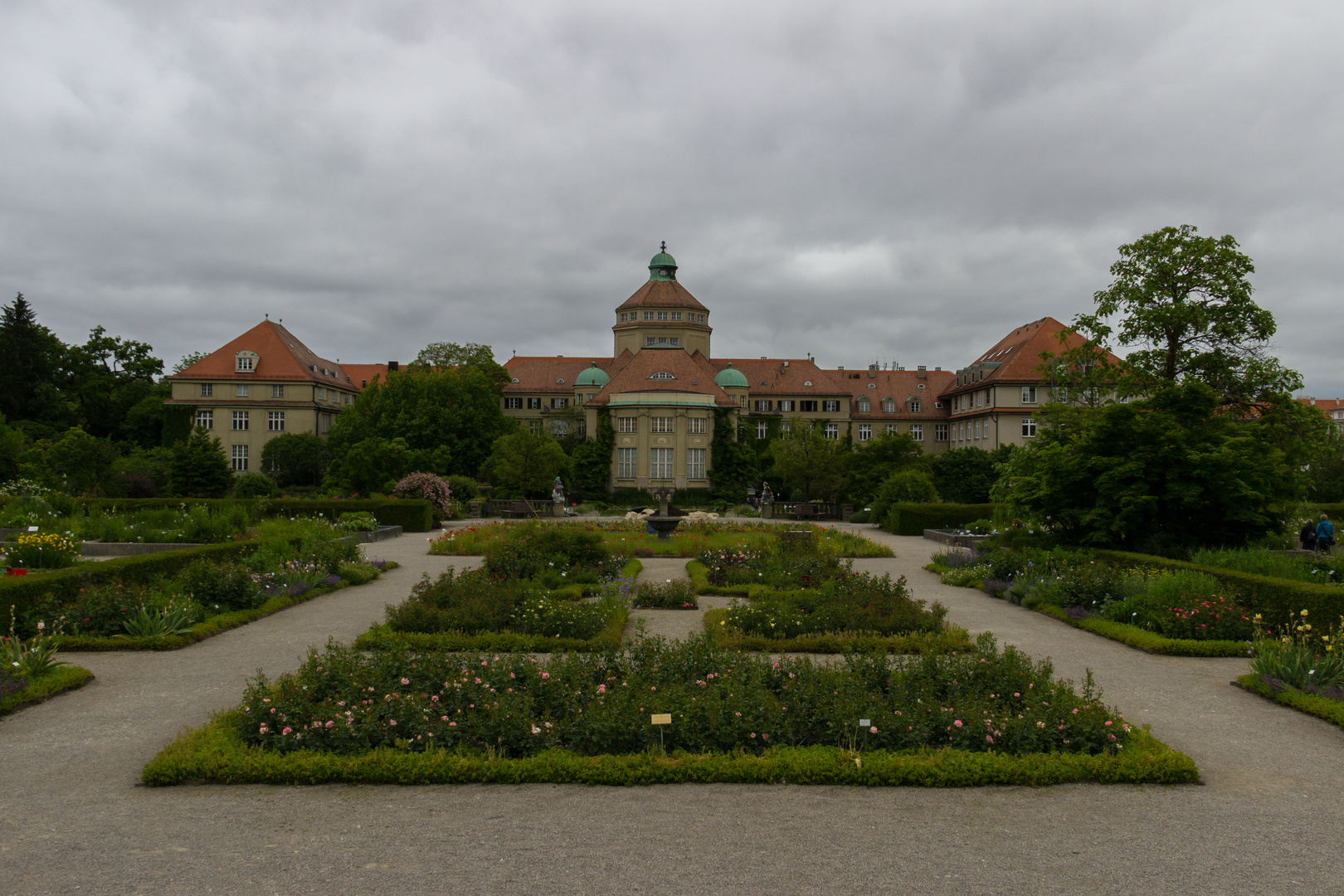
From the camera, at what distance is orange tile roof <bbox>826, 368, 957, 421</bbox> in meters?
71.1

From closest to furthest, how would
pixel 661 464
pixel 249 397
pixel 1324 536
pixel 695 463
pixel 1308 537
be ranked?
pixel 1324 536 → pixel 1308 537 → pixel 661 464 → pixel 695 463 → pixel 249 397

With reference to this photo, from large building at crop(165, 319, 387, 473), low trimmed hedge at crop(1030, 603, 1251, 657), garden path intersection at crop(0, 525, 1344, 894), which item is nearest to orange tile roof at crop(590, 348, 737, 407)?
large building at crop(165, 319, 387, 473)

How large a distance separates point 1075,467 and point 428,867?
51.9 feet

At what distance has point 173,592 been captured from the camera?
13.0 metres

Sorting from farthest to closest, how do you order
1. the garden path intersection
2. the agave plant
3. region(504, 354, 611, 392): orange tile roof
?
region(504, 354, 611, 392): orange tile roof → the agave plant → the garden path intersection

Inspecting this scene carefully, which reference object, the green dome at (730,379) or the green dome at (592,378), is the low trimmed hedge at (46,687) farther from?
the green dome at (592,378)

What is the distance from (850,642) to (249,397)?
6576 cm

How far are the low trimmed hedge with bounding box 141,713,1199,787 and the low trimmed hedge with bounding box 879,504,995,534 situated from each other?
25595 mm

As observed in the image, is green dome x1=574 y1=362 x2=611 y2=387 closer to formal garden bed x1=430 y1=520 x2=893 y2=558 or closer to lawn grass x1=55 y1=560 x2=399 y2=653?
formal garden bed x1=430 y1=520 x2=893 y2=558

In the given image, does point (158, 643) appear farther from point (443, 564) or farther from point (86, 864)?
point (443, 564)

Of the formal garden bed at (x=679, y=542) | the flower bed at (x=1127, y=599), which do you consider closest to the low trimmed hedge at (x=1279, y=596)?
the flower bed at (x=1127, y=599)

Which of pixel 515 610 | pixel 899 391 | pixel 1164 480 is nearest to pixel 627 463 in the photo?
pixel 899 391

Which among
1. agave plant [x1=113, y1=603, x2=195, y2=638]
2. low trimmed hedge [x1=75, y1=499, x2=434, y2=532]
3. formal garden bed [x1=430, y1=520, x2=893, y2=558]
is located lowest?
agave plant [x1=113, y1=603, x2=195, y2=638]

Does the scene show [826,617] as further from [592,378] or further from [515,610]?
A: [592,378]
